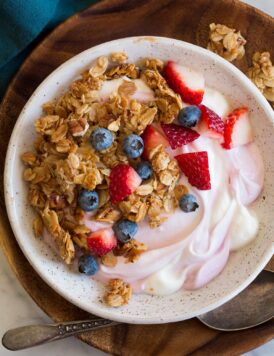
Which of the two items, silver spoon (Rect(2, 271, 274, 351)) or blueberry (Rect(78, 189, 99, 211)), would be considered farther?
silver spoon (Rect(2, 271, 274, 351))

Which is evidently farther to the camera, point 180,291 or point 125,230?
point 180,291

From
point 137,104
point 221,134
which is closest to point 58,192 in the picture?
point 137,104

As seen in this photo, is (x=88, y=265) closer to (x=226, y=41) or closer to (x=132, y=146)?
(x=132, y=146)

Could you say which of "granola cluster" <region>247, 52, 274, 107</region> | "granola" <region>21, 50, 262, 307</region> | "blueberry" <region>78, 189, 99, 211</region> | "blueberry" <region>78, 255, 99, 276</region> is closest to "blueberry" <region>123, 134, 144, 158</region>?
"granola" <region>21, 50, 262, 307</region>

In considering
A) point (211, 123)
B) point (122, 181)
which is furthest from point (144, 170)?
point (211, 123)

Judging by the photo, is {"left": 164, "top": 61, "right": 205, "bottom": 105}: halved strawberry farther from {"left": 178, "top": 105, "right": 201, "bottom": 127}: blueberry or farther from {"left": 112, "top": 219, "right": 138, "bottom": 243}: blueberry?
{"left": 112, "top": 219, "right": 138, "bottom": 243}: blueberry
